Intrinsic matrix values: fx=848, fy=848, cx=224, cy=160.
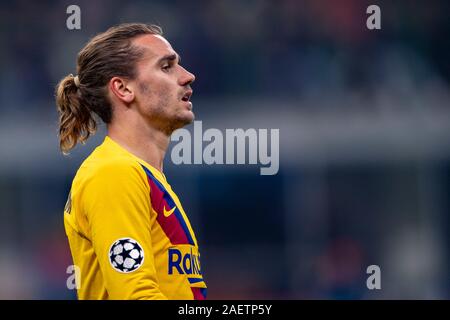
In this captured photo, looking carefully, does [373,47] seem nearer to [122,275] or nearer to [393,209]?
[393,209]

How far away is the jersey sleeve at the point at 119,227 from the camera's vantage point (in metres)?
2.14

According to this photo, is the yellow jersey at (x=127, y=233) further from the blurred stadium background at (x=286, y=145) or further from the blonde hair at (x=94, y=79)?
the blurred stadium background at (x=286, y=145)

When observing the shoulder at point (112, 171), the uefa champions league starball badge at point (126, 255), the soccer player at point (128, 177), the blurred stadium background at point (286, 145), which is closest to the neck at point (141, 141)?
the soccer player at point (128, 177)

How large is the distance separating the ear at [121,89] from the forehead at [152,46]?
11 centimetres

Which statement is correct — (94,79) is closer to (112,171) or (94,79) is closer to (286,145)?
(112,171)

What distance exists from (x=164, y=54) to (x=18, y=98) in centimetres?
352

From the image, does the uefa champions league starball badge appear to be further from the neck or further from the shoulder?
the neck

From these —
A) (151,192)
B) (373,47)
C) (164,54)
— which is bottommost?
(151,192)

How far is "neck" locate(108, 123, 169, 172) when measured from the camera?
2.50 m

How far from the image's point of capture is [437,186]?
227 inches

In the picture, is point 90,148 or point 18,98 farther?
point 18,98
